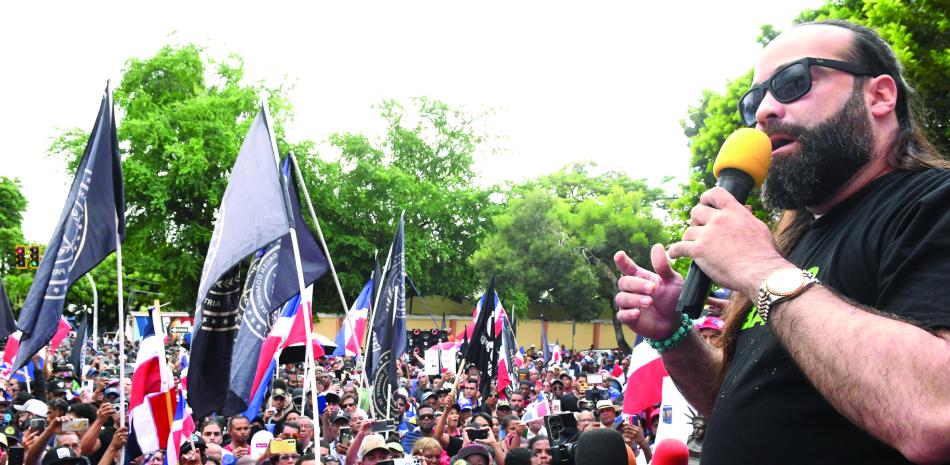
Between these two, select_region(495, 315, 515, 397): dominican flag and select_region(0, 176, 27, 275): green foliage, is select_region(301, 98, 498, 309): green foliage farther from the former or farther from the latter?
select_region(0, 176, 27, 275): green foliage

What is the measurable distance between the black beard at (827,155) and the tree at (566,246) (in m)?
44.1

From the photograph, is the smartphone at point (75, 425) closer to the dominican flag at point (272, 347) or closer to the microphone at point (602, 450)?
the dominican flag at point (272, 347)

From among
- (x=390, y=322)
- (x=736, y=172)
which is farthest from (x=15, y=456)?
(x=736, y=172)

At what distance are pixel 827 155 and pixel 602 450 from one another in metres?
1.80

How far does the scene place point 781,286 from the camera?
5.16ft

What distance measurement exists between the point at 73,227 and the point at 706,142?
15.9 metres

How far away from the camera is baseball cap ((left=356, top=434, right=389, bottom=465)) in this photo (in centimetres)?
879

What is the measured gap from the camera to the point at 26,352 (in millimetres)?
8812

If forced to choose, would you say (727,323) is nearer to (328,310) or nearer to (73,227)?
(73,227)

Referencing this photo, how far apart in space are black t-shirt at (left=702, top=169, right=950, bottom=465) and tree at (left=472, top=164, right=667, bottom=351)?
1736 inches

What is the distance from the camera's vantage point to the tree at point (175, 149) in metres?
40.2

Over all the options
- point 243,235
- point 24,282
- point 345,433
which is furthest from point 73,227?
point 24,282

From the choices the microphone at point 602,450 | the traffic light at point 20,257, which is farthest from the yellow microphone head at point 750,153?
the traffic light at point 20,257

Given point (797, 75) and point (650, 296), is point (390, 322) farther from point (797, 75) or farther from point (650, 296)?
point (797, 75)
